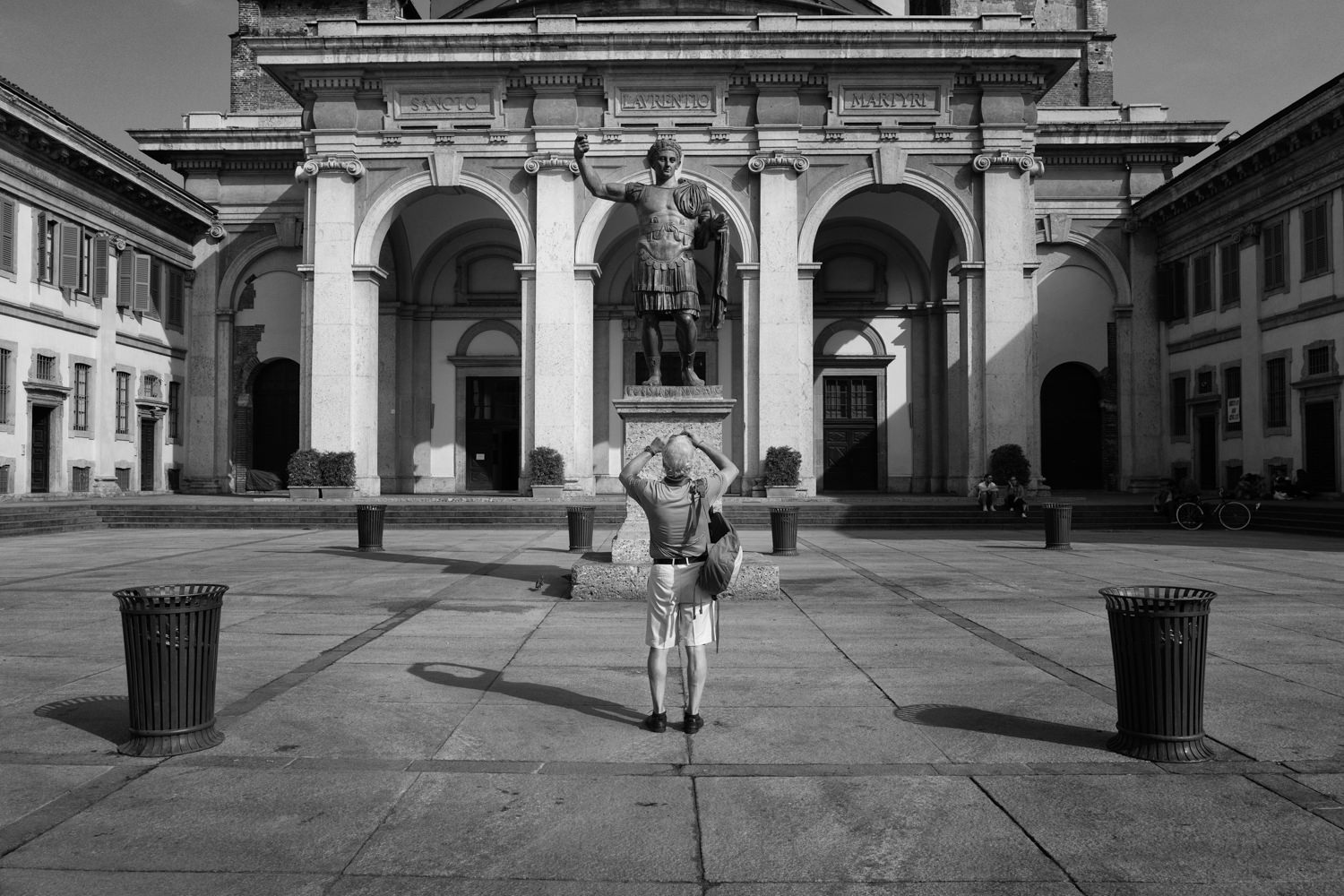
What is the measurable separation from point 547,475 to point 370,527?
10.5 m

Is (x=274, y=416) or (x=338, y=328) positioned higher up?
(x=338, y=328)

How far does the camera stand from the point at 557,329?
27.2 m

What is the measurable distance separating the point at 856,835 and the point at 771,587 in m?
6.37

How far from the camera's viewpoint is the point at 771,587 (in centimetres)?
1030

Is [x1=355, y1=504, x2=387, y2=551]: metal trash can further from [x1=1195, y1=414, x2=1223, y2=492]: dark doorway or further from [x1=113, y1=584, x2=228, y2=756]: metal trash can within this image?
[x1=1195, y1=414, x2=1223, y2=492]: dark doorway

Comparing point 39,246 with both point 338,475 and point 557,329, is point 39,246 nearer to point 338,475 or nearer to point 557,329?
point 338,475

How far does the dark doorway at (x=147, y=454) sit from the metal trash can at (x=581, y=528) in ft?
69.2

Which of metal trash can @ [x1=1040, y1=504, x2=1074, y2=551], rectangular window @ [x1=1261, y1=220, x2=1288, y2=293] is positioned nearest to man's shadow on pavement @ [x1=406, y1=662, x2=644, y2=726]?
metal trash can @ [x1=1040, y1=504, x2=1074, y2=551]

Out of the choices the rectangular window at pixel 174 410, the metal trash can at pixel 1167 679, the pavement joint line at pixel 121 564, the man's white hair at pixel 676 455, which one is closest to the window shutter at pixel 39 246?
the rectangular window at pixel 174 410

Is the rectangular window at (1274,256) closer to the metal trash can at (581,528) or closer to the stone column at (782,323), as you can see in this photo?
the stone column at (782,323)

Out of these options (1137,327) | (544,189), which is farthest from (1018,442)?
(544,189)

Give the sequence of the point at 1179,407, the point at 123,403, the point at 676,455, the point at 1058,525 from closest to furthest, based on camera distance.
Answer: the point at 676,455 → the point at 1058,525 → the point at 123,403 → the point at 1179,407

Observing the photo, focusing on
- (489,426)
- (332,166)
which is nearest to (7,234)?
(332,166)

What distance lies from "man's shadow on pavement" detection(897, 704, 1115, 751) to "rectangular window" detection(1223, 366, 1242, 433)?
2655cm
